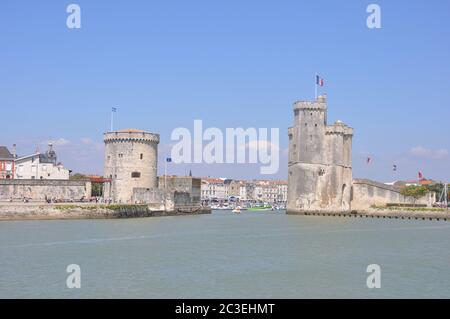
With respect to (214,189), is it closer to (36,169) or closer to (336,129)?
(336,129)

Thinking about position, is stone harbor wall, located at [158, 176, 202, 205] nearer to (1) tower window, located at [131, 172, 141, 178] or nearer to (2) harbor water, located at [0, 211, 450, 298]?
(1) tower window, located at [131, 172, 141, 178]

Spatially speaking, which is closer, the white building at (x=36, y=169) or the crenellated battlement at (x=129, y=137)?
the crenellated battlement at (x=129, y=137)

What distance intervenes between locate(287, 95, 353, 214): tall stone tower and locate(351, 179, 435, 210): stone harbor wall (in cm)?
177

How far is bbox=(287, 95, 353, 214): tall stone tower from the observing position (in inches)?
2904

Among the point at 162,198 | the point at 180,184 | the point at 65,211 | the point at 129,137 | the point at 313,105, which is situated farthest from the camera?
the point at 313,105

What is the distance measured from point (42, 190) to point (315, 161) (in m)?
32.2

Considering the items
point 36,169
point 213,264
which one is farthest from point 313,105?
point 213,264

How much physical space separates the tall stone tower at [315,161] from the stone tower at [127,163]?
20.1 meters

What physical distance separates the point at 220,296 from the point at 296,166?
187 feet

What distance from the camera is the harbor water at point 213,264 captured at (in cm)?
1942

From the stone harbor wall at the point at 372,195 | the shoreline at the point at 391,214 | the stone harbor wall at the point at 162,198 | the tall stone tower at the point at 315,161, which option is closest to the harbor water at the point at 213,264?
the stone harbor wall at the point at 162,198

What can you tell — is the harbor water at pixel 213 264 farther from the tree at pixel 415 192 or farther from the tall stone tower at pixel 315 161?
the tree at pixel 415 192

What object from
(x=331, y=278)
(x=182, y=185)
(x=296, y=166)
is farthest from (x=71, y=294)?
(x=296, y=166)

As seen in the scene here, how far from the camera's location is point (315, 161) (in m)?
74.2
